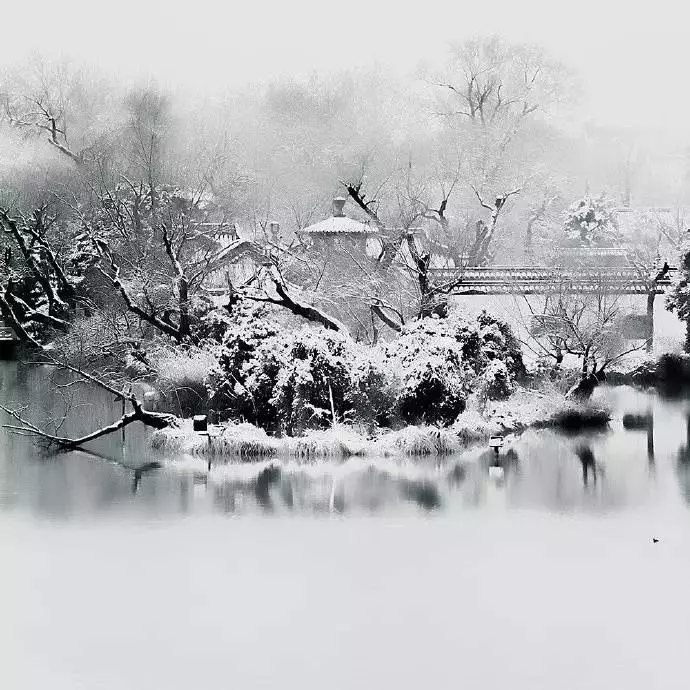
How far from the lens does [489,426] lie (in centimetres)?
1830

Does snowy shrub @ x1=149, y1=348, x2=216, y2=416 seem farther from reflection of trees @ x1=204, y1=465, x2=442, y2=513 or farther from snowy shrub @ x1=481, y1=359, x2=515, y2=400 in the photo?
snowy shrub @ x1=481, y1=359, x2=515, y2=400

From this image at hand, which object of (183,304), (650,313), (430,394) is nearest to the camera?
(430,394)

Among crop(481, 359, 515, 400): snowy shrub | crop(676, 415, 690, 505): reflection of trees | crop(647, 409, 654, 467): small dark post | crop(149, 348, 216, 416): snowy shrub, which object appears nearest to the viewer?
crop(676, 415, 690, 505): reflection of trees

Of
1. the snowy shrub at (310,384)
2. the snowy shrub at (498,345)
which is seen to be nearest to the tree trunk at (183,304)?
the snowy shrub at (310,384)

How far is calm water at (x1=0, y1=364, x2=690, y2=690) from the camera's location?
933 cm

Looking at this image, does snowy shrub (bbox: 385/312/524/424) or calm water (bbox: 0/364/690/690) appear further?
snowy shrub (bbox: 385/312/524/424)

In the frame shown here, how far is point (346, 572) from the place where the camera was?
11562mm

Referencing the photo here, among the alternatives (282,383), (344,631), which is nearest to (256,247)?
(282,383)

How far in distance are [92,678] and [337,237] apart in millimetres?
19269

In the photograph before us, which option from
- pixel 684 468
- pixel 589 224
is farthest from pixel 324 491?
pixel 589 224

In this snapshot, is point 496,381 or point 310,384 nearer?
point 310,384

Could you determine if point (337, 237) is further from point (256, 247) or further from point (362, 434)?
point (362, 434)

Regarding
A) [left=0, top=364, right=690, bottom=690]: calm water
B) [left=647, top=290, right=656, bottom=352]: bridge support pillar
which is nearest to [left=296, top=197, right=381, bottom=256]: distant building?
[left=647, top=290, right=656, bottom=352]: bridge support pillar

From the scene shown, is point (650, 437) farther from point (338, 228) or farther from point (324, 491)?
point (338, 228)
